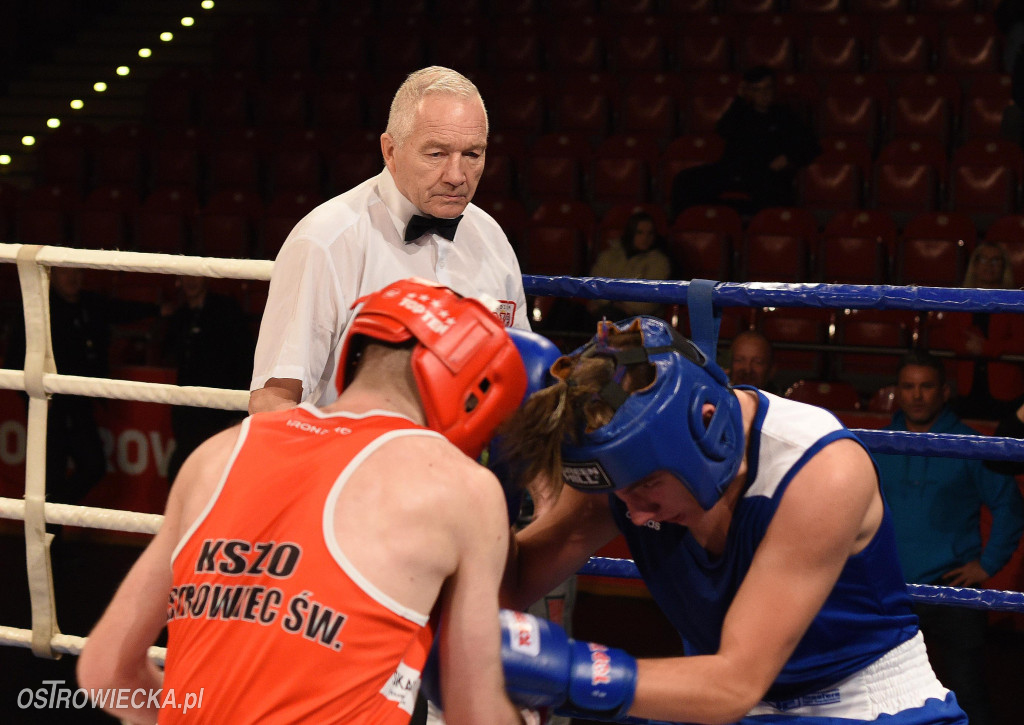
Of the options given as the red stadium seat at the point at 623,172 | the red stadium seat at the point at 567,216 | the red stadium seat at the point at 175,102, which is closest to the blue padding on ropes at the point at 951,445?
the red stadium seat at the point at 567,216

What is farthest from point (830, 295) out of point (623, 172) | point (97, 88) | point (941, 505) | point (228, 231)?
point (97, 88)

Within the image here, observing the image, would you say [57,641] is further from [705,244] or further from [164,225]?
[164,225]

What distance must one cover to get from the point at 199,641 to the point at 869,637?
3.41 ft

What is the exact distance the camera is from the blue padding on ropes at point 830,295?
2230mm

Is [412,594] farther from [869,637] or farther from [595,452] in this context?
[869,637]

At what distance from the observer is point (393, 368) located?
5.22 feet

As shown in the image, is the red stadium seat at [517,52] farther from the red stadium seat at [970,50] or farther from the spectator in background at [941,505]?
the spectator in background at [941,505]

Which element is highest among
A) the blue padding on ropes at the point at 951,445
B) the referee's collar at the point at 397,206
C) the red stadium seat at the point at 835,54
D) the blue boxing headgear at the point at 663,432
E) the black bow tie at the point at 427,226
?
the red stadium seat at the point at 835,54

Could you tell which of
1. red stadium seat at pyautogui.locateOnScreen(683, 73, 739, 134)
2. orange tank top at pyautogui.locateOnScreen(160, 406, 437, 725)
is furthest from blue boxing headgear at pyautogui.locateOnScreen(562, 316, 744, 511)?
red stadium seat at pyautogui.locateOnScreen(683, 73, 739, 134)

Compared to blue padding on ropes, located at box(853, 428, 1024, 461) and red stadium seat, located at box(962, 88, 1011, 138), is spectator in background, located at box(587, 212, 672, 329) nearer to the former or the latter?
red stadium seat, located at box(962, 88, 1011, 138)

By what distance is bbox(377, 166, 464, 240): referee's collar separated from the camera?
2.38m

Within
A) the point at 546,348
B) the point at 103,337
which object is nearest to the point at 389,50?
the point at 103,337

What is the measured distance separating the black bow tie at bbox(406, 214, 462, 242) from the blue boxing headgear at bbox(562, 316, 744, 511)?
0.78 metres

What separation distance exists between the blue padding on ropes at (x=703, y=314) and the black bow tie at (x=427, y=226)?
53 centimetres
